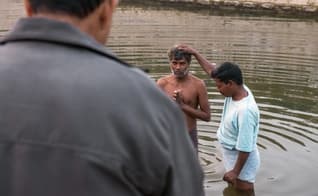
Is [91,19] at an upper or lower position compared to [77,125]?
upper

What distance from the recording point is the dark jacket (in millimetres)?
1484

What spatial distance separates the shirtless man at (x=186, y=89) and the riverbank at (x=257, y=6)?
51.7 feet

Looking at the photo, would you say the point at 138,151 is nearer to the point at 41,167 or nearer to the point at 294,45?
the point at 41,167

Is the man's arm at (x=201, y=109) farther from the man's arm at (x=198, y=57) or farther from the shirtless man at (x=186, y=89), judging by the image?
the man's arm at (x=198, y=57)

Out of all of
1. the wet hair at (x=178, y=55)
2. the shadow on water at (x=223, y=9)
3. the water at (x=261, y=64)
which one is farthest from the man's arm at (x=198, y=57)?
the shadow on water at (x=223, y=9)

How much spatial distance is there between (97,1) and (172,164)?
0.47 meters

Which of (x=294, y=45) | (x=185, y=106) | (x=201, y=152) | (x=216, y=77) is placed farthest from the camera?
(x=294, y=45)

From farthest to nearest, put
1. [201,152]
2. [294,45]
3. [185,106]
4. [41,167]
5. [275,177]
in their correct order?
[294,45] < [201,152] < [275,177] < [185,106] < [41,167]

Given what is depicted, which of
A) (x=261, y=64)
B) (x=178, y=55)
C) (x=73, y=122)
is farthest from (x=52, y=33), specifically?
(x=261, y=64)

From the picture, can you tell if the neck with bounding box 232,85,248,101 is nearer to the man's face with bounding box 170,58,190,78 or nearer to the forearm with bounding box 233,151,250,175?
the forearm with bounding box 233,151,250,175

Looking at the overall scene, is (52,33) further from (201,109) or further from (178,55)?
(201,109)

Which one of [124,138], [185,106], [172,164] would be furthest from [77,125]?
[185,106]

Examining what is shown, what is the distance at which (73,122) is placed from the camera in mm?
1485

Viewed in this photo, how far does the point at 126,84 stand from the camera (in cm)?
154
